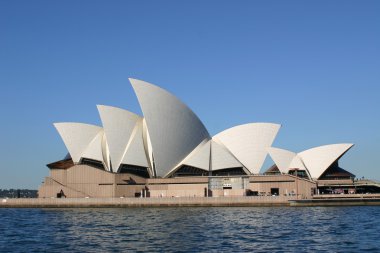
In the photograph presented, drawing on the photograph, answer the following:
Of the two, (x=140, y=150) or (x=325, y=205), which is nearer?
(x=325, y=205)

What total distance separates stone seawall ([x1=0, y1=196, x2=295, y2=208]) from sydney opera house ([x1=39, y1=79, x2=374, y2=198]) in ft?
9.29

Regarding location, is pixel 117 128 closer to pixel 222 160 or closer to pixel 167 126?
pixel 167 126

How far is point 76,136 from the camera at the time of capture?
240ft

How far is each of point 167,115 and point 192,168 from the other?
9397 millimetres

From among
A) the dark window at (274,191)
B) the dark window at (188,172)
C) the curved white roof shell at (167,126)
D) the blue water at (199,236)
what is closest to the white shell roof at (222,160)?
the dark window at (188,172)

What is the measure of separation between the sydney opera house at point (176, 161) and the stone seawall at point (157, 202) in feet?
9.29

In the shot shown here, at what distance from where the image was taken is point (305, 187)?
220 ft

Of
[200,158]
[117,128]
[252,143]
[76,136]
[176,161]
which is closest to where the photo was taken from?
[117,128]

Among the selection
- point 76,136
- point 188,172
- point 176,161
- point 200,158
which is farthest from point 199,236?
point 76,136

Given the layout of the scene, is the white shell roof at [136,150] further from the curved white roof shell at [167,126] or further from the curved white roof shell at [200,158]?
the curved white roof shell at [200,158]

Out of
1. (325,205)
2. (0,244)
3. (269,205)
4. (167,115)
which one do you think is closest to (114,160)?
(167,115)

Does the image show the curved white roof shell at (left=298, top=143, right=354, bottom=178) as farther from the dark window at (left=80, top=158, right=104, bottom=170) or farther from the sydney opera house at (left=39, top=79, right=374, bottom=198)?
the dark window at (left=80, top=158, right=104, bottom=170)

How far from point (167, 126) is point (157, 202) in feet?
35.1

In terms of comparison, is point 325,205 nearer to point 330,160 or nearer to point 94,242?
point 330,160
